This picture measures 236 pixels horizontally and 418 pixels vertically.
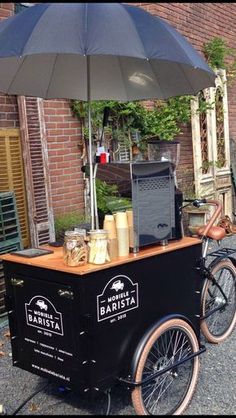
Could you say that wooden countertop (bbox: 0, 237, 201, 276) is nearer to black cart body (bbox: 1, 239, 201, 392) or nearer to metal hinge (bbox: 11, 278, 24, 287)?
black cart body (bbox: 1, 239, 201, 392)

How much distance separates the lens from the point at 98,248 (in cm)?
262

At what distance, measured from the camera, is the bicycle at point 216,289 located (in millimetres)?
3713

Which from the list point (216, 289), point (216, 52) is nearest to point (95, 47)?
point (216, 289)

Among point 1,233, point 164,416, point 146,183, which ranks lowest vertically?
point 164,416

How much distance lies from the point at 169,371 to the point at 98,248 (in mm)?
1000

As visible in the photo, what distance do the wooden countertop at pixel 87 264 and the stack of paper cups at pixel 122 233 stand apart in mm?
46

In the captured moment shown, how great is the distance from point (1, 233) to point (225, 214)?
587 cm

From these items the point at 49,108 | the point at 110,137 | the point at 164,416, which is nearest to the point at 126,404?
the point at 164,416

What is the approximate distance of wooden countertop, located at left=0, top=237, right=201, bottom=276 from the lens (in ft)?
8.36

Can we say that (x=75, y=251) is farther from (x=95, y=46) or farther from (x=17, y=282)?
(x=95, y=46)

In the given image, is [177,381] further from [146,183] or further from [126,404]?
[146,183]

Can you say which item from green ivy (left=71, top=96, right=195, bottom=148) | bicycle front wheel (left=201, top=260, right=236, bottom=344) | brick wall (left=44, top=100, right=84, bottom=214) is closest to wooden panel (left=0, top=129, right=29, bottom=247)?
brick wall (left=44, top=100, right=84, bottom=214)

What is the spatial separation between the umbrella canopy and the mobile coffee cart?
1.13 metres

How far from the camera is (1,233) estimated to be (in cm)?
438
